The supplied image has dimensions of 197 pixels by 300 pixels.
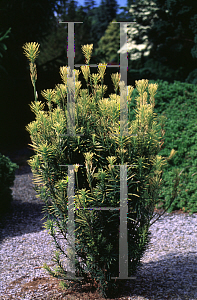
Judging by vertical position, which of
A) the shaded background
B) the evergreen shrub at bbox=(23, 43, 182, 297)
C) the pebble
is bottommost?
the pebble

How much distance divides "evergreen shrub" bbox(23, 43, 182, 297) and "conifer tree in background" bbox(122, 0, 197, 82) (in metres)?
10.2

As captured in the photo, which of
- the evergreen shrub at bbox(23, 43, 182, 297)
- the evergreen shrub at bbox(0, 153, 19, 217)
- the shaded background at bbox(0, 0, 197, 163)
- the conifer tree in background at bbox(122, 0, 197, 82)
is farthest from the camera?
the conifer tree in background at bbox(122, 0, 197, 82)

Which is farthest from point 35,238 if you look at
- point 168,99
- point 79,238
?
point 168,99

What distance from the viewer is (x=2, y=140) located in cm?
1179

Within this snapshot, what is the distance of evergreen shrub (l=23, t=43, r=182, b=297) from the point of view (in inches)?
83.4

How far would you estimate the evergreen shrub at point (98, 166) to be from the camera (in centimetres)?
212

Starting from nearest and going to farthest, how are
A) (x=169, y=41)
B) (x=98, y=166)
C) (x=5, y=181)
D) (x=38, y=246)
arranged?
(x=98, y=166)
(x=38, y=246)
(x=5, y=181)
(x=169, y=41)

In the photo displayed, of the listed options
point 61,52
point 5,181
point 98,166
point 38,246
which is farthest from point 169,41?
point 98,166

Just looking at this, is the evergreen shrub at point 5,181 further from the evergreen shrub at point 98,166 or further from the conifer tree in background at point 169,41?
the conifer tree in background at point 169,41

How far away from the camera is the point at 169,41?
12.4 m

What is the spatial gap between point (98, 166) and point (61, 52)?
1103cm

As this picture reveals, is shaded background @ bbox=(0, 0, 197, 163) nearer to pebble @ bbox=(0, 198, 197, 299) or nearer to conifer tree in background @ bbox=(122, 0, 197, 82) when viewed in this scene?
conifer tree in background @ bbox=(122, 0, 197, 82)

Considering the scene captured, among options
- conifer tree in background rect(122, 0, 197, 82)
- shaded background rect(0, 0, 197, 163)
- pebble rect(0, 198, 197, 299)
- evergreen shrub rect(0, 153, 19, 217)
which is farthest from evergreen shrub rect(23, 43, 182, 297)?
conifer tree in background rect(122, 0, 197, 82)

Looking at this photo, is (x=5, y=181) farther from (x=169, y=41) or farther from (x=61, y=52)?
(x=169, y=41)
